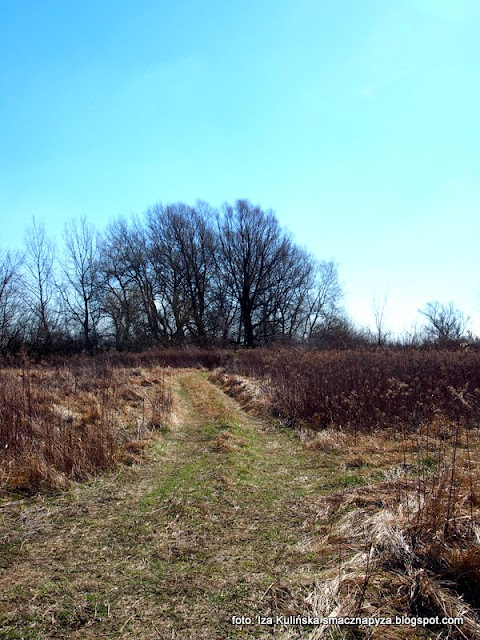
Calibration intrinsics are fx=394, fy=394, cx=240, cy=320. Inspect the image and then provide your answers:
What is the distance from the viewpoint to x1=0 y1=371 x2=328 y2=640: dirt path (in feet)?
8.42

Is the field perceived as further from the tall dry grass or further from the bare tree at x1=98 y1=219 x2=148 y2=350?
the bare tree at x1=98 y1=219 x2=148 y2=350

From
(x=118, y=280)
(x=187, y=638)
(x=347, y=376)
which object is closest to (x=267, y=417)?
(x=347, y=376)

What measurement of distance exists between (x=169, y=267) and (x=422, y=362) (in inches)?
1323

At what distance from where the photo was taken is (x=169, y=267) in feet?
137

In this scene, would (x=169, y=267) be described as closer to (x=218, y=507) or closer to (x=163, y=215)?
(x=163, y=215)

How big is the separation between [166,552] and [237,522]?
838 mm

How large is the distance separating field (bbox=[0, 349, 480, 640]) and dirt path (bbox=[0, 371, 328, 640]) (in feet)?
0.05

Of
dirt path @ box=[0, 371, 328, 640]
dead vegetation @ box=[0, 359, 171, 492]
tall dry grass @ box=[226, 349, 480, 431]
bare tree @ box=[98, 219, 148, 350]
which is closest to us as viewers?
dirt path @ box=[0, 371, 328, 640]

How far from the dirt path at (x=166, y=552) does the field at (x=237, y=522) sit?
15 mm

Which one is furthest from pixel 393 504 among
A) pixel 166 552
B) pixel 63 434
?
pixel 63 434

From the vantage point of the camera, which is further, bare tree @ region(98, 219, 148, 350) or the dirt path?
bare tree @ region(98, 219, 148, 350)

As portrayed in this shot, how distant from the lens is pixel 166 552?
3.39 m

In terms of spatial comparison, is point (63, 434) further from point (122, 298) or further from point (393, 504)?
point (122, 298)

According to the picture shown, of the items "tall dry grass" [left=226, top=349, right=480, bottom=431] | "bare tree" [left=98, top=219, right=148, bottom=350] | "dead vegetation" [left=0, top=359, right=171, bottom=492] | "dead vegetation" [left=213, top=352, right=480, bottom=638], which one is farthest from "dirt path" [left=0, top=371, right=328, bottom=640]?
"bare tree" [left=98, top=219, right=148, bottom=350]
